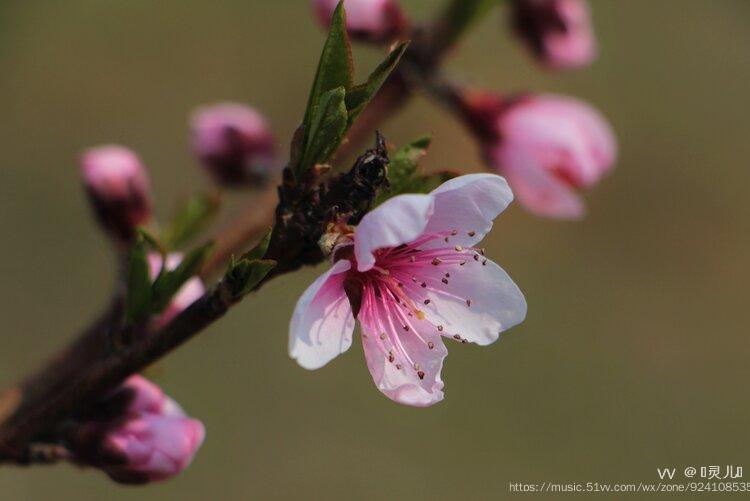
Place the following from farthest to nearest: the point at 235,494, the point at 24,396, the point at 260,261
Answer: the point at 235,494, the point at 24,396, the point at 260,261

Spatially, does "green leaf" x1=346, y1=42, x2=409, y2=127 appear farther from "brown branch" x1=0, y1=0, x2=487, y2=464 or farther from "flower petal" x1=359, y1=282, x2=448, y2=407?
"flower petal" x1=359, y1=282, x2=448, y2=407

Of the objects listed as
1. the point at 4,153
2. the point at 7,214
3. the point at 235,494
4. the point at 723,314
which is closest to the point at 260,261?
the point at 235,494

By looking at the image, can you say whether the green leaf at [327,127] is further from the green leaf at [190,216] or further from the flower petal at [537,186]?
the flower petal at [537,186]

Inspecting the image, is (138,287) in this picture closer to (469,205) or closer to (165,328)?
(165,328)

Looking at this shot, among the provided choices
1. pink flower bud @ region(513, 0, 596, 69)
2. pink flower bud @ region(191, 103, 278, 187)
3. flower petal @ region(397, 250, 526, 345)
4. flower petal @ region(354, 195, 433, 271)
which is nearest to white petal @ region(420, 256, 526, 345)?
flower petal @ region(397, 250, 526, 345)

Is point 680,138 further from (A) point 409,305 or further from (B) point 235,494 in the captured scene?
(A) point 409,305

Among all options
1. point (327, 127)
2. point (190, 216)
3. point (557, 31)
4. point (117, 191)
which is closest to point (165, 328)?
point (327, 127)
